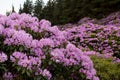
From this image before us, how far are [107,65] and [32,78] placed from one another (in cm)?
605

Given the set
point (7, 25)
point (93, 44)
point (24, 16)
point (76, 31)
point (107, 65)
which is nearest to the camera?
point (7, 25)

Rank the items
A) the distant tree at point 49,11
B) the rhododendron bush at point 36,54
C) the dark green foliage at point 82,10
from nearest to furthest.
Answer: the rhododendron bush at point 36,54 → the dark green foliage at point 82,10 → the distant tree at point 49,11

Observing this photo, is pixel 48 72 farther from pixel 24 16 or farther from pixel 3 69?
pixel 24 16

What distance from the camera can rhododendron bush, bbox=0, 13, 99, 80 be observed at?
6988 millimetres

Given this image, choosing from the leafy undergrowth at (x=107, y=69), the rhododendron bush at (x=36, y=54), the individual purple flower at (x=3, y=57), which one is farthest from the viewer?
the leafy undergrowth at (x=107, y=69)

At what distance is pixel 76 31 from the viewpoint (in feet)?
78.6

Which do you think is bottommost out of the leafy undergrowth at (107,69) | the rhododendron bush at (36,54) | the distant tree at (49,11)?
the leafy undergrowth at (107,69)

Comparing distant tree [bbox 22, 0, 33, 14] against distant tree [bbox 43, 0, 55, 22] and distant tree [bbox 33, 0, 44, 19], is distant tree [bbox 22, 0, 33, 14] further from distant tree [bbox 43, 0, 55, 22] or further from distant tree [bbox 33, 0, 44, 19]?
distant tree [bbox 43, 0, 55, 22]

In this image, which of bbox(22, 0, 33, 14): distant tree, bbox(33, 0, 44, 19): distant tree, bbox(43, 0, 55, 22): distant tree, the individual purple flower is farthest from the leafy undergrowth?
bbox(22, 0, 33, 14): distant tree

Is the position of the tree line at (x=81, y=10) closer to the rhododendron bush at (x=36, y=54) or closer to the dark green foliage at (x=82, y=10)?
the dark green foliage at (x=82, y=10)

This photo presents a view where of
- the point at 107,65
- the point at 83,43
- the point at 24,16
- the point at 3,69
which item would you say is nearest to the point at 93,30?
the point at 83,43

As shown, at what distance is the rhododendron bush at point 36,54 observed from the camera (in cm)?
699

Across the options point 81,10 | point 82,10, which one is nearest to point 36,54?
point 82,10

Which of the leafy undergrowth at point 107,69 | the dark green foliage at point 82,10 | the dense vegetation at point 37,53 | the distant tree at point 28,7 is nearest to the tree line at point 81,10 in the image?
the dark green foliage at point 82,10
